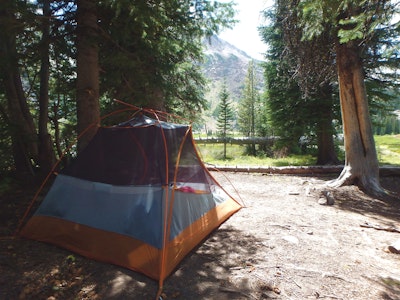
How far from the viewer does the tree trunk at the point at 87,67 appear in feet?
18.9

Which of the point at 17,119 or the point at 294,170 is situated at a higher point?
the point at 17,119

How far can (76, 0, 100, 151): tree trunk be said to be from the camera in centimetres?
577

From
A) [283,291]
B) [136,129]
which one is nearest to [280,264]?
[283,291]

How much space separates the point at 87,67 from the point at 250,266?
513 centimetres

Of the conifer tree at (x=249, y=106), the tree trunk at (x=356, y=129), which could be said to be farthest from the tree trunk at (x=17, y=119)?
the conifer tree at (x=249, y=106)

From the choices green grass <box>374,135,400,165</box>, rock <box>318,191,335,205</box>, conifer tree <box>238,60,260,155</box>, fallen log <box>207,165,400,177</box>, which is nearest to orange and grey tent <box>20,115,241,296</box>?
rock <box>318,191,335,205</box>

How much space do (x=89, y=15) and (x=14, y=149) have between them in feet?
12.6

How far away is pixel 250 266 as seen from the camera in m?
3.67

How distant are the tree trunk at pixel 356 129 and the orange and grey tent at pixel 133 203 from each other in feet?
16.9

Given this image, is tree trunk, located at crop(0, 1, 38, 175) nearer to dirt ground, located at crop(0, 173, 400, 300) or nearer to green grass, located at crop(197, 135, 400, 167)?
dirt ground, located at crop(0, 173, 400, 300)

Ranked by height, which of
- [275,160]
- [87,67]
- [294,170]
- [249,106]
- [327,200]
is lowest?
[327,200]

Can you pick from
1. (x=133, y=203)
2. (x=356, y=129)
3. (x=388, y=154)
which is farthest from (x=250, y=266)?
(x=388, y=154)

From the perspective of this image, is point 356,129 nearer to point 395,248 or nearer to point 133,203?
point 395,248

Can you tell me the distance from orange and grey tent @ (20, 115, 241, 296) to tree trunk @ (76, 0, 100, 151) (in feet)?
4.62
